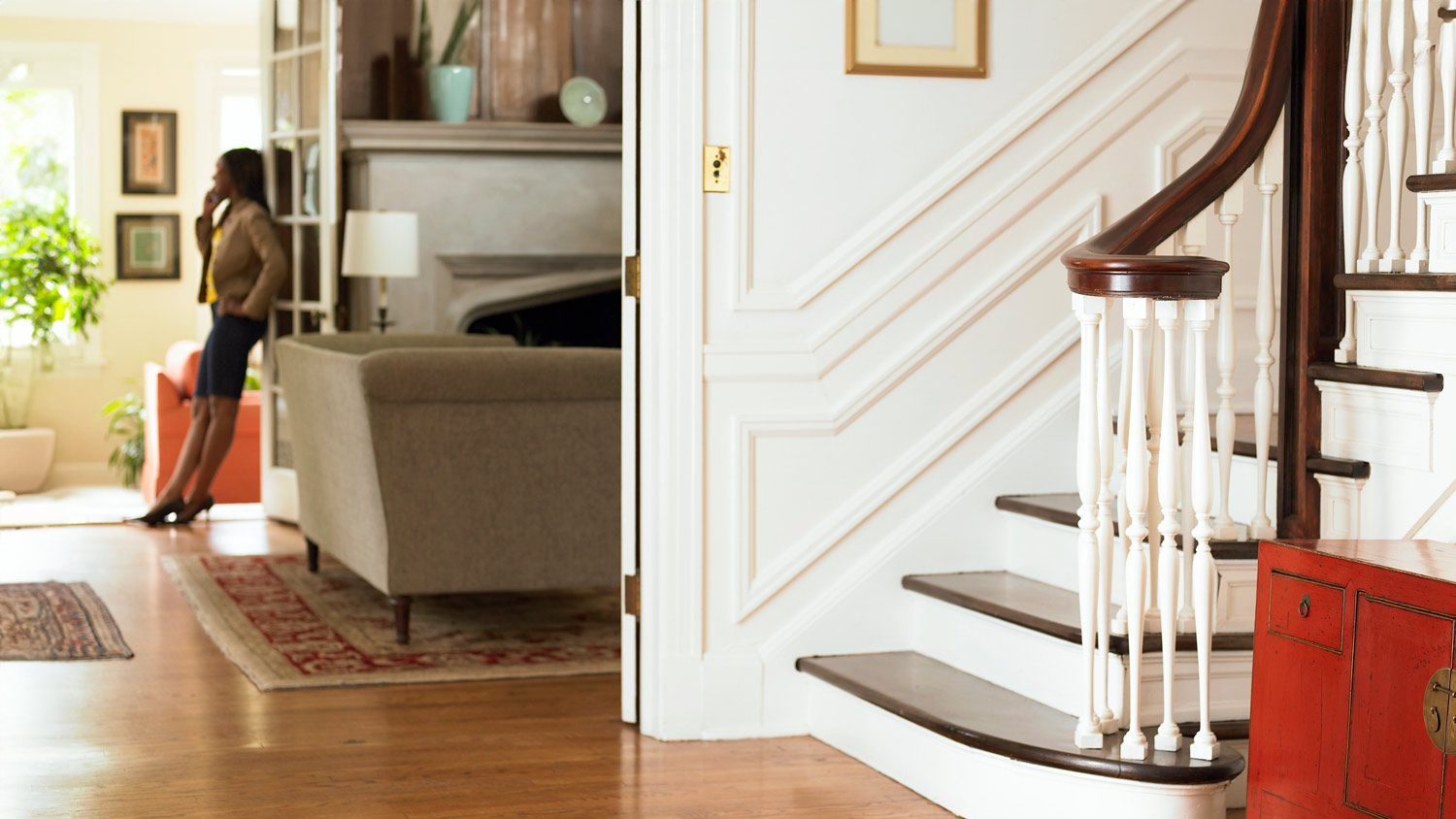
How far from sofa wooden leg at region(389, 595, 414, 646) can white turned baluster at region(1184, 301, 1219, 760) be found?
2.60 m

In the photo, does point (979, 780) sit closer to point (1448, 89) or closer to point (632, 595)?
point (632, 595)

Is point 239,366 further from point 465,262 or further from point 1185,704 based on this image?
point 1185,704

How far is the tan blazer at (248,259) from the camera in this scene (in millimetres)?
6969

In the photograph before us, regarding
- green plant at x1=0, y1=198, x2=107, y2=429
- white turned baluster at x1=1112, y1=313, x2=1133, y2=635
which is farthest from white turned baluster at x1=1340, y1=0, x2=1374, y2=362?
green plant at x1=0, y1=198, x2=107, y2=429

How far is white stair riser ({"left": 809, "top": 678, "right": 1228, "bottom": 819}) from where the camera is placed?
2.80 m

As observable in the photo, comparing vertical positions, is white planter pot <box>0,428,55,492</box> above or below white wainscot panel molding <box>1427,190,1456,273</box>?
below

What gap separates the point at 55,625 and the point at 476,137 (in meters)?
3.37

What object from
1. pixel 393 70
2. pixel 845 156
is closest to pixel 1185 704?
pixel 845 156

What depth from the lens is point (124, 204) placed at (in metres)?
9.05

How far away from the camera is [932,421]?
3814mm

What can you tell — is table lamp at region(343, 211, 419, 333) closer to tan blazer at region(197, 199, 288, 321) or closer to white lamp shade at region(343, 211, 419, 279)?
white lamp shade at region(343, 211, 419, 279)

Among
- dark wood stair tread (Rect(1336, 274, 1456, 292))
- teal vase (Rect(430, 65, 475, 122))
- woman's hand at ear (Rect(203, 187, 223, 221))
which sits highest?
teal vase (Rect(430, 65, 475, 122))

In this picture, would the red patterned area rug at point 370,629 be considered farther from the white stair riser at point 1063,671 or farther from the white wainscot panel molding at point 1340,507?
the white wainscot panel molding at point 1340,507

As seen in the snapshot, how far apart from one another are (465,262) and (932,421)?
4.19 meters
